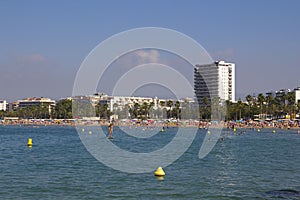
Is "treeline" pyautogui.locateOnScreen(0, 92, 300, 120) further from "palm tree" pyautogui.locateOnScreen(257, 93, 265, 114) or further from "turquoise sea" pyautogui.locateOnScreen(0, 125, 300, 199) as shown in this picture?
"turquoise sea" pyautogui.locateOnScreen(0, 125, 300, 199)

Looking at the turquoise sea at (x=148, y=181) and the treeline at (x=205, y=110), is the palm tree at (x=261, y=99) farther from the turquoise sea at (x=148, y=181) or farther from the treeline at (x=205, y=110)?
the turquoise sea at (x=148, y=181)

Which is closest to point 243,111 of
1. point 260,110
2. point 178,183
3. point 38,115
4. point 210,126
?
point 260,110

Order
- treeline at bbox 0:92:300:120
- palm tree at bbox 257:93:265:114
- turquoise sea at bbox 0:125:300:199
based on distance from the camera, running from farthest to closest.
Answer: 1. treeline at bbox 0:92:300:120
2. palm tree at bbox 257:93:265:114
3. turquoise sea at bbox 0:125:300:199

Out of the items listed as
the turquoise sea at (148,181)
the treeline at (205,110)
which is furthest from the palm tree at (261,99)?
the turquoise sea at (148,181)

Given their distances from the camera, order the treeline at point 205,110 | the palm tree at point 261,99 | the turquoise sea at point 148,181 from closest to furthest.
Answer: the turquoise sea at point 148,181 < the palm tree at point 261,99 < the treeline at point 205,110

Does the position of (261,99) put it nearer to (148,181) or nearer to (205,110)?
(205,110)

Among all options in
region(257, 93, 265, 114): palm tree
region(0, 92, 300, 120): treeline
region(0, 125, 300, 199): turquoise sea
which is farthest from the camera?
region(0, 92, 300, 120): treeline

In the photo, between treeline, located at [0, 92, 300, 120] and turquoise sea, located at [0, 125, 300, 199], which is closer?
turquoise sea, located at [0, 125, 300, 199]

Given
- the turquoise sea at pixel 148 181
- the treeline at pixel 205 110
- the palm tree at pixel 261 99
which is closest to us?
the turquoise sea at pixel 148 181

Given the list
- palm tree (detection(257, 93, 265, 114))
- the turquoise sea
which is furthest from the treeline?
the turquoise sea

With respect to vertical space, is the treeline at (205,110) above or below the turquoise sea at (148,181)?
above

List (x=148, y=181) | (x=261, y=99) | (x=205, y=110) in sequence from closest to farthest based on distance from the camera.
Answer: (x=148, y=181) → (x=261, y=99) → (x=205, y=110)

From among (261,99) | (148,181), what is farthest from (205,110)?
(148,181)

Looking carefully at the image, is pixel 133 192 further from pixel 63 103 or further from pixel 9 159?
pixel 63 103
